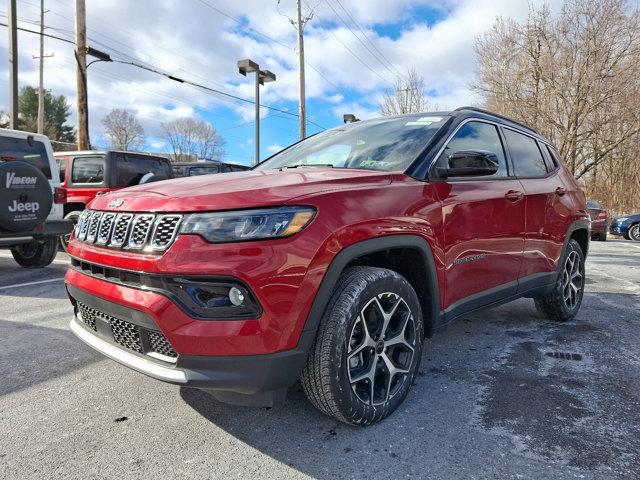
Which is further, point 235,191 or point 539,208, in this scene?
point 539,208

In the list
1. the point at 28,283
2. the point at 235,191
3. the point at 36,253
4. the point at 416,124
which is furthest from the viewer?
Result: the point at 36,253

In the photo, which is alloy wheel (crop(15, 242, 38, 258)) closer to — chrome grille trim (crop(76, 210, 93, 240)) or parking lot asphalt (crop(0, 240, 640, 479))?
parking lot asphalt (crop(0, 240, 640, 479))

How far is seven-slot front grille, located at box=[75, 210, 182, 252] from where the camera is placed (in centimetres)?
196

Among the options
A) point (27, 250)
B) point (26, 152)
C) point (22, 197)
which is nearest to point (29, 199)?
point (22, 197)

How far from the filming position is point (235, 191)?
6.69 feet

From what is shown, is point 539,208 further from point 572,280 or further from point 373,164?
point 373,164

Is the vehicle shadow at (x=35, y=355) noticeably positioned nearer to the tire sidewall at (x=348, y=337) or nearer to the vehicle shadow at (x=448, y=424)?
the vehicle shadow at (x=448, y=424)

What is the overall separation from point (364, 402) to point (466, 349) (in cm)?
156

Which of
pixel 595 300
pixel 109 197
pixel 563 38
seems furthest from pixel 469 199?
pixel 563 38

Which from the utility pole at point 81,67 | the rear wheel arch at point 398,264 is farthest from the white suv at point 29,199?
the utility pole at point 81,67

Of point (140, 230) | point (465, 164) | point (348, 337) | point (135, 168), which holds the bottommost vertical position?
point (348, 337)

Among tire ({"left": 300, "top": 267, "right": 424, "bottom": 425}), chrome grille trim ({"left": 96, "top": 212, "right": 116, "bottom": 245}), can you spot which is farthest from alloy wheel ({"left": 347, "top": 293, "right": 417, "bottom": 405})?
chrome grille trim ({"left": 96, "top": 212, "right": 116, "bottom": 245})

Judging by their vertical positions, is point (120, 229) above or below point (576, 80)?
below

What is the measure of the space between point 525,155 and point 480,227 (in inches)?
51.3
